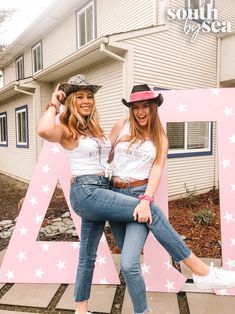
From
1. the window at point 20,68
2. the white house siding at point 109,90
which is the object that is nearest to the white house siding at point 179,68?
the white house siding at point 109,90

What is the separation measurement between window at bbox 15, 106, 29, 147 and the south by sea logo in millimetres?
5885

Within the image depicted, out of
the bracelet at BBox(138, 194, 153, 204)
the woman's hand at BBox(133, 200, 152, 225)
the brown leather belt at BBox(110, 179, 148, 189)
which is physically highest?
the brown leather belt at BBox(110, 179, 148, 189)

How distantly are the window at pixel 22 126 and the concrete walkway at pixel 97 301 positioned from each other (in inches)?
317

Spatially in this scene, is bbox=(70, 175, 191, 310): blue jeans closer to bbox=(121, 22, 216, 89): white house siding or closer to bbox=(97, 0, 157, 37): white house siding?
bbox=(121, 22, 216, 89): white house siding

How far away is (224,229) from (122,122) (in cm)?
138

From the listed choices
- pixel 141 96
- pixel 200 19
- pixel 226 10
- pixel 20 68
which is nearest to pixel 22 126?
pixel 20 68

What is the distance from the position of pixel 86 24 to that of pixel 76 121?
8.01m

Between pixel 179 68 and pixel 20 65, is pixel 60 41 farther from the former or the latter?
A: pixel 179 68

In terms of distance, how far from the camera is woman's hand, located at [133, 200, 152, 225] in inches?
77.3

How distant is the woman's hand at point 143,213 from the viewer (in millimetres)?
1963

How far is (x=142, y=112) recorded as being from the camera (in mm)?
2227

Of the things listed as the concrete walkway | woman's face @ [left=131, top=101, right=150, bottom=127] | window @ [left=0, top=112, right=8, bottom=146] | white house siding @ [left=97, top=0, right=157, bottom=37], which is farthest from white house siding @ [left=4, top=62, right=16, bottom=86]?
woman's face @ [left=131, top=101, right=150, bottom=127]

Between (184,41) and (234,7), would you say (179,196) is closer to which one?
(184,41)

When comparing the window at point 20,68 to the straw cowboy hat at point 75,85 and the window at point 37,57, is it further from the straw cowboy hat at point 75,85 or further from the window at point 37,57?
the straw cowboy hat at point 75,85
